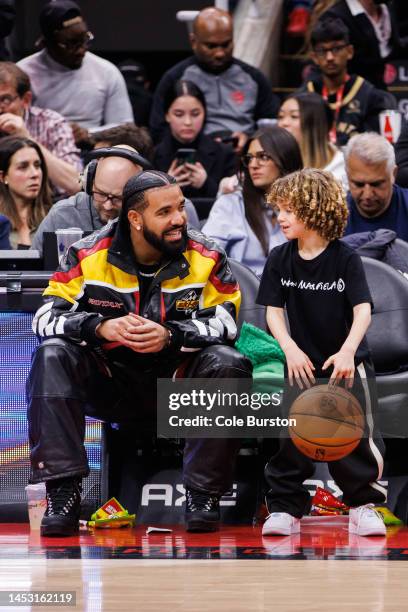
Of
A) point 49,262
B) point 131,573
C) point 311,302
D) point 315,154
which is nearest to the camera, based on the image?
point 131,573

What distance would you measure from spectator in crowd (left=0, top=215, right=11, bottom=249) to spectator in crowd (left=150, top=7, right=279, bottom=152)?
2.87 m

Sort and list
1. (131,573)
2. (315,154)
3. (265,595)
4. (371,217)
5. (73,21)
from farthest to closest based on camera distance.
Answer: (73,21)
(315,154)
(371,217)
(131,573)
(265,595)

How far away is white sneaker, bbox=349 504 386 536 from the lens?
16.1 feet

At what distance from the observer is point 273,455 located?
5.30 metres

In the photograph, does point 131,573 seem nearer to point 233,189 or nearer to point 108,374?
point 108,374

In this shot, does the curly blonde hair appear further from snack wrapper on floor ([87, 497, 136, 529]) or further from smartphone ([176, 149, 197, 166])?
smartphone ([176, 149, 197, 166])

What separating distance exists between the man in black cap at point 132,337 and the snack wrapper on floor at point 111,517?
17 centimetres

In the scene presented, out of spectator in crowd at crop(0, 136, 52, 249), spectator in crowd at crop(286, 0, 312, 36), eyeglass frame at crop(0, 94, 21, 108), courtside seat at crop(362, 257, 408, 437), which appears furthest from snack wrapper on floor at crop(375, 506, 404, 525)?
spectator in crowd at crop(286, 0, 312, 36)

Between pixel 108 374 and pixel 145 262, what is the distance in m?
0.45

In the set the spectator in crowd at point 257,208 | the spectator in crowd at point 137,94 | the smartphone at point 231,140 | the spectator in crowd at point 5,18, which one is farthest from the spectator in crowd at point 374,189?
the spectator in crowd at point 137,94

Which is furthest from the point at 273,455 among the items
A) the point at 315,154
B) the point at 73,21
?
the point at 73,21

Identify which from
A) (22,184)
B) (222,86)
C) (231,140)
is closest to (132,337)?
(22,184)

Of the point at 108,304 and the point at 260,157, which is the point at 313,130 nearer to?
the point at 260,157

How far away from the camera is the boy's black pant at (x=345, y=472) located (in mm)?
4980
